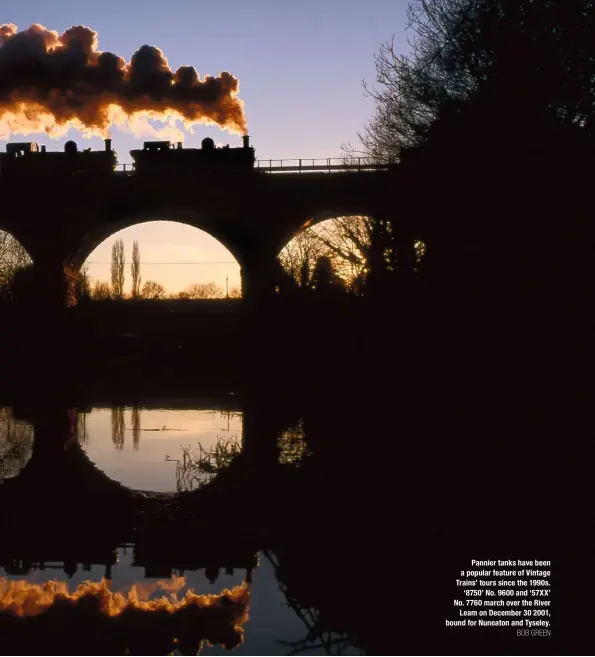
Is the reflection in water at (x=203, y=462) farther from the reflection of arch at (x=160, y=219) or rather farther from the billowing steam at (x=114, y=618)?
the reflection of arch at (x=160, y=219)

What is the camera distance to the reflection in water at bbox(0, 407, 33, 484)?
27.7ft

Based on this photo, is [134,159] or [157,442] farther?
[134,159]

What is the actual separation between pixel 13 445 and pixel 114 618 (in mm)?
6040

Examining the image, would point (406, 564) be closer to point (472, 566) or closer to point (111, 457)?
point (472, 566)

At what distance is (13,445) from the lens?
988cm

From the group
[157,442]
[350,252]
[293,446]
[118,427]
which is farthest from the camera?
[350,252]

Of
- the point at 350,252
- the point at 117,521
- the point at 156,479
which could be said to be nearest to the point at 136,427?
the point at 156,479

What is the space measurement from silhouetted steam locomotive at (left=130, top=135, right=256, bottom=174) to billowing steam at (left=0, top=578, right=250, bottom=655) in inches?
1088

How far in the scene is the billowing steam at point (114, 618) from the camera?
3979mm

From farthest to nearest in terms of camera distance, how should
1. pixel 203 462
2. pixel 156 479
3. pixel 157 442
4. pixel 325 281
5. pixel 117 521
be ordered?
pixel 325 281 → pixel 157 442 → pixel 203 462 → pixel 156 479 → pixel 117 521

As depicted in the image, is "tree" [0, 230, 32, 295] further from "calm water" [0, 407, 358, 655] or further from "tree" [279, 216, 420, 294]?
"calm water" [0, 407, 358, 655]

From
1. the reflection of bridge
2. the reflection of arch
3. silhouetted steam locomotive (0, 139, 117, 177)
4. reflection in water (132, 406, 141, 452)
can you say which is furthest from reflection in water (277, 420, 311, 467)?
silhouetted steam locomotive (0, 139, 117, 177)

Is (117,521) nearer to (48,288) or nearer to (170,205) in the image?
(170,205)

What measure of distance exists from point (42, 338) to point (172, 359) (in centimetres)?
438
